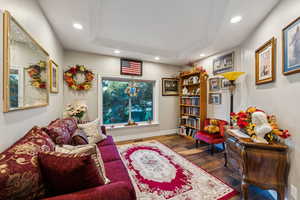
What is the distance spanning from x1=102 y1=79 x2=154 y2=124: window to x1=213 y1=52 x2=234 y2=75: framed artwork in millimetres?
1937

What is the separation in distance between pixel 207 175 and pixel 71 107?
301cm

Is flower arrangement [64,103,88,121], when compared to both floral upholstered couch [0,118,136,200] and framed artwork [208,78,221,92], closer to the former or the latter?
floral upholstered couch [0,118,136,200]

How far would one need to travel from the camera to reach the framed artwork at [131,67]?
135 inches

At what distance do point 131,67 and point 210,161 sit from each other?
3.07 meters

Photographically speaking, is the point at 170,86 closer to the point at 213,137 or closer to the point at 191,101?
the point at 191,101

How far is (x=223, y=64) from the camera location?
2.96 meters

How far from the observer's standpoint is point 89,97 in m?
3.11

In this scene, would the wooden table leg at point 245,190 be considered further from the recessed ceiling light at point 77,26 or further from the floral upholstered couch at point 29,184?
the recessed ceiling light at point 77,26

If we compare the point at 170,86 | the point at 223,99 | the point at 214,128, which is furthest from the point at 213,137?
the point at 170,86

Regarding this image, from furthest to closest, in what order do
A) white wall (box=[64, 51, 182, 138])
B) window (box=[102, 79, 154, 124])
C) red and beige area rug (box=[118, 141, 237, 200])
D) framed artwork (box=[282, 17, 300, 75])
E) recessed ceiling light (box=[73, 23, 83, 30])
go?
window (box=[102, 79, 154, 124]), white wall (box=[64, 51, 182, 138]), recessed ceiling light (box=[73, 23, 83, 30]), red and beige area rug (box=[118, 141, 237, 200]), framed artwork (box=[282, 17, 300, 75])

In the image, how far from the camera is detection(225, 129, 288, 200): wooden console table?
4.32ft

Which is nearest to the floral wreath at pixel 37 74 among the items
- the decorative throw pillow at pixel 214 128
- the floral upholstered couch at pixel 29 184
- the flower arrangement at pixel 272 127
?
the floral upholstered couch at pixel 29 184

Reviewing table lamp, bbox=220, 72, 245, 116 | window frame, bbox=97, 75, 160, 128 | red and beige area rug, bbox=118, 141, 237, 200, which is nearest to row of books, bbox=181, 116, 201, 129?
window frame, bbox=97, 75, 160, 128

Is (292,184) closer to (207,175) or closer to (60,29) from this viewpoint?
(207,175)
